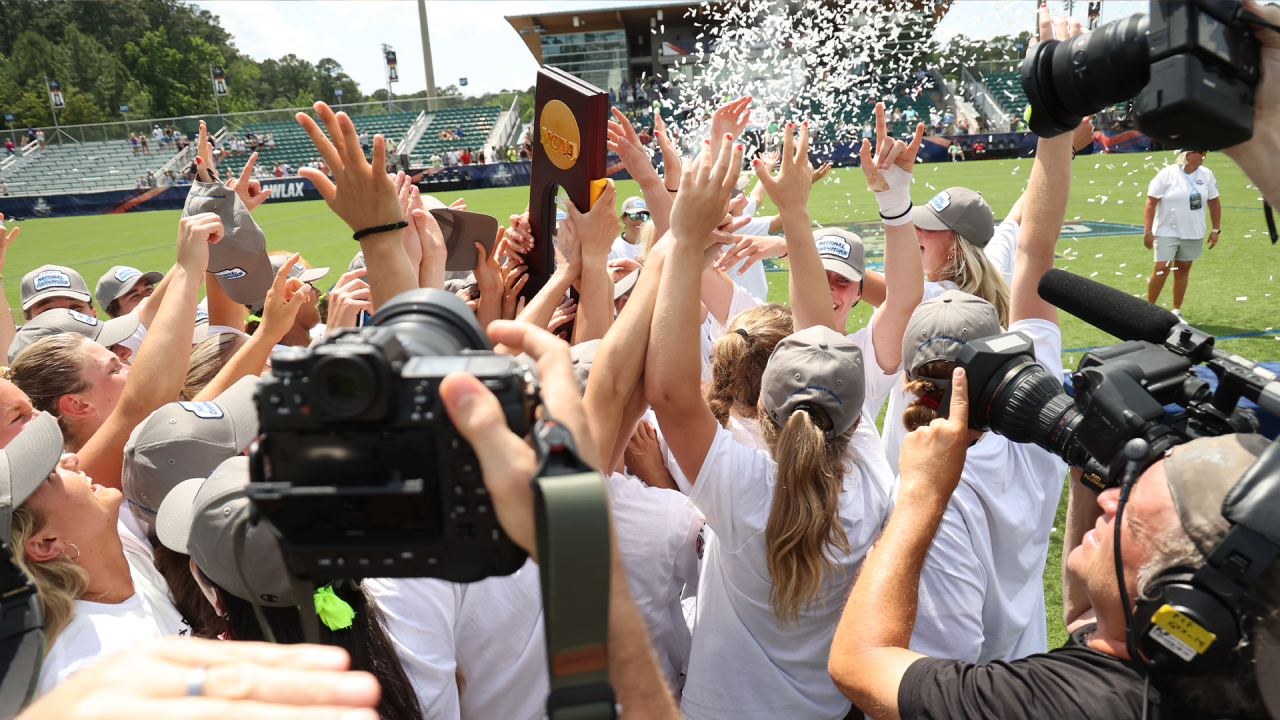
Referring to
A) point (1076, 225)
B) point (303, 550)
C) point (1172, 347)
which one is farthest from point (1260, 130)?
point (1076, 225)

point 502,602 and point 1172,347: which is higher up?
point 1172,347

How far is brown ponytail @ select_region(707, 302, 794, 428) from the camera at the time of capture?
2574 mm

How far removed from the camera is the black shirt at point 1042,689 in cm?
124

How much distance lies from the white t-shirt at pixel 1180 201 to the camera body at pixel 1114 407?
322 inches

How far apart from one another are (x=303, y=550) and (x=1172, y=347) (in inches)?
60.0

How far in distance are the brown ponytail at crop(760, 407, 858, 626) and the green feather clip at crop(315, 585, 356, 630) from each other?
3.25 ft

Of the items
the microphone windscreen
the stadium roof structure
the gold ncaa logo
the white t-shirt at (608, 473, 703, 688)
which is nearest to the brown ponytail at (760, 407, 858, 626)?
the white t-shirt at (608, 473, 703, 688)

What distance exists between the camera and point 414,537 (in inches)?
37.3

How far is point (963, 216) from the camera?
3570 millimetres

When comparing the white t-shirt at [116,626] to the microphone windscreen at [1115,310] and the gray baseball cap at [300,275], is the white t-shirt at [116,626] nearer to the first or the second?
the gray baseball cap at [300,275]

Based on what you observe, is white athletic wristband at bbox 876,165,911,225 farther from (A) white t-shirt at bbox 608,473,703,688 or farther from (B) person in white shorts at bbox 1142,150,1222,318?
(B) person in white shorts at bbox 1142,150,1222,318

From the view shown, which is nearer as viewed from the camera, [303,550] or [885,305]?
[303,550]

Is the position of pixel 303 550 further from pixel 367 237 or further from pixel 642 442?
pixel 642 442

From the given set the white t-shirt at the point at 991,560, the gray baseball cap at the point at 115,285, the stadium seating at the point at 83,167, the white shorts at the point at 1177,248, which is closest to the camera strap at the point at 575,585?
the white t-shirt at the point at 991,560
